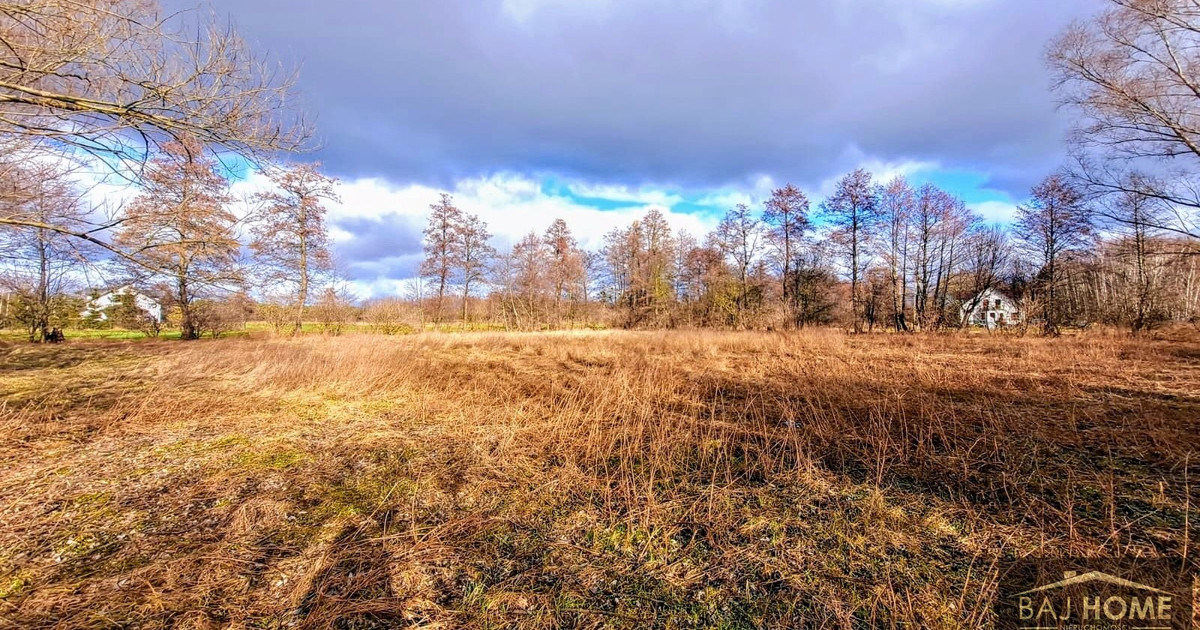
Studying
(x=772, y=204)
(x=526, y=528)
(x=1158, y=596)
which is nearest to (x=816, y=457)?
(x=1158, y=596)

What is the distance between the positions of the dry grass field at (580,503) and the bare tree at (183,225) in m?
1.97

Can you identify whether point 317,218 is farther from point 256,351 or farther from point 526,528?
point 526,528

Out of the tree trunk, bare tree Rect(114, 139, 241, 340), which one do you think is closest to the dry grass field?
bare tree Rect(114, 139, 241, 340)

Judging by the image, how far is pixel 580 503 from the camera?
2.95 metres

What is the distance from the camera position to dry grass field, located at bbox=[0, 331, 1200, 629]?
188cm

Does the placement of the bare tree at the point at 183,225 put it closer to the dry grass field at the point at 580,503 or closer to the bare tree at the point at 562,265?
the dry grass field at the point at 580,503

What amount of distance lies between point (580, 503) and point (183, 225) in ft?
18.0

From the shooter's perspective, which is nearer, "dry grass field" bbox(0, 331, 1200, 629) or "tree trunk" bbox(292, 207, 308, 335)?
"dry grass field" bbox(0, 331, 1200, 629)

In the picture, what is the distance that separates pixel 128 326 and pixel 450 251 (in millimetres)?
16394

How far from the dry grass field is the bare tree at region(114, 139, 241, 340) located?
1.97 m

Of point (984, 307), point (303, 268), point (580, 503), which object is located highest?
point (303, 268)

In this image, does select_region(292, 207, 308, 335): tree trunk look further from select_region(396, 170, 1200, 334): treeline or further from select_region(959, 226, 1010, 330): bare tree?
select_region(959, 226, 1010, 330): bare tree

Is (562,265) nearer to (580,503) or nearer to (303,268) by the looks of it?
(303,268)

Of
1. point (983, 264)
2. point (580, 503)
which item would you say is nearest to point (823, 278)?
point (983, 264)
